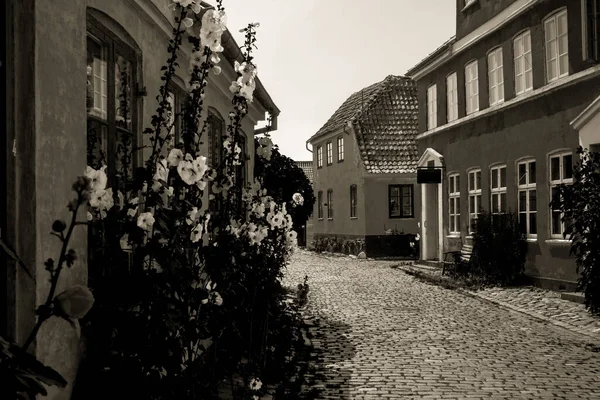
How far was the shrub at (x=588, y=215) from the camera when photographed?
1126cm

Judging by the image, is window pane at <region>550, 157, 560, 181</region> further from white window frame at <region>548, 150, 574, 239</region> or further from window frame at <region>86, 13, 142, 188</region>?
window frame at <region>86, 13, 142, 188</region>

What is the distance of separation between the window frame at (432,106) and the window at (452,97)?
3.71ft

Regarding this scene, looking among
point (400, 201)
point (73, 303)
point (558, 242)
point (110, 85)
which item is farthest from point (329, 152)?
point (73, 303)

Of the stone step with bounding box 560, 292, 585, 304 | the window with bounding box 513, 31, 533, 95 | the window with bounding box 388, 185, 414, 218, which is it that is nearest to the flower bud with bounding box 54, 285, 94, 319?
the stone step with bounding box 560, 292, 585, 304

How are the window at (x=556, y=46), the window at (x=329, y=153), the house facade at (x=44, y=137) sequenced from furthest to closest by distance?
the window at (x=329, y=153) → the window at (x=556, y=46) → the house facade at (x=44, y=137)

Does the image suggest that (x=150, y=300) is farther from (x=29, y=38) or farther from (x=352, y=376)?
(x=352, y=376)

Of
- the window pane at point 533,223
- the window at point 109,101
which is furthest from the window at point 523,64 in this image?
the window at point 109,101

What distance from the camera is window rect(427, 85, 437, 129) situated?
944 inches

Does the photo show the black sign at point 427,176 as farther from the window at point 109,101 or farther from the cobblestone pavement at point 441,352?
the window at point 109,101

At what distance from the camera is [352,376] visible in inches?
297

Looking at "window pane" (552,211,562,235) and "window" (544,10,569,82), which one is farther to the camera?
"window pane" (552,211,562,235)

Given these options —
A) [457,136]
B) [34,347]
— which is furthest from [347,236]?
[34,347]

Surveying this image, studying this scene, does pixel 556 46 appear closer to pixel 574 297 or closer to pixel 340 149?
pixel 574 297

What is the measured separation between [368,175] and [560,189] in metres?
19.7
